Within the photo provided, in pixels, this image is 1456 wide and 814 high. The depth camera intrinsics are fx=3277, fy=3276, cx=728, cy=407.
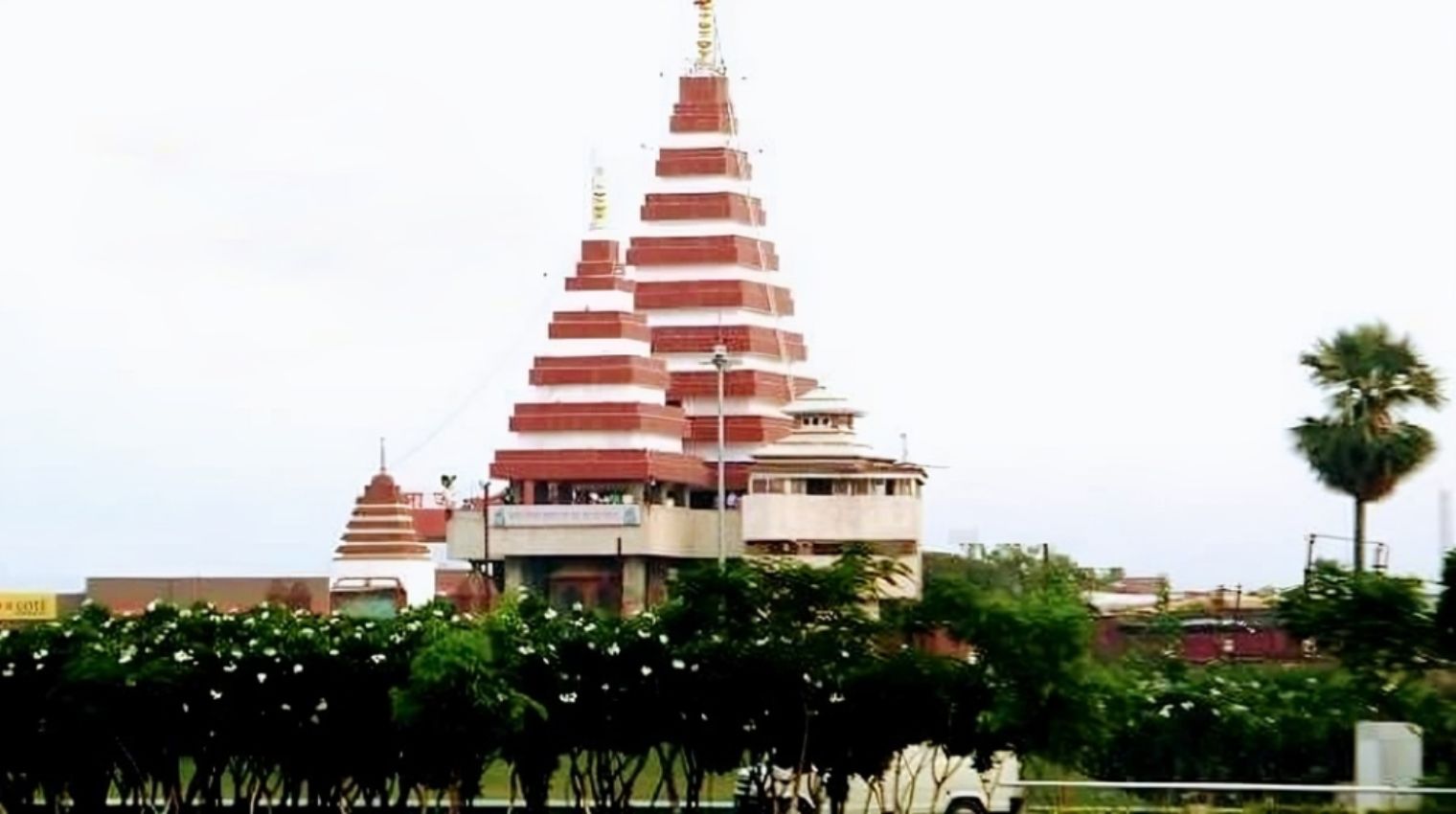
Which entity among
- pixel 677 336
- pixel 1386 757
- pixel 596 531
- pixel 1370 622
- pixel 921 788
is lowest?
pixel 921 788

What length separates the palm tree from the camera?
2470 inches

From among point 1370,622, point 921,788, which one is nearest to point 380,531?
point 921,788

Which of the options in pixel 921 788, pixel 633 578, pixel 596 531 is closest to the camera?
pixel 921 788

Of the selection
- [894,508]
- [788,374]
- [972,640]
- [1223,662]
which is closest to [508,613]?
[972,640]

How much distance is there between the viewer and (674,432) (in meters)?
109

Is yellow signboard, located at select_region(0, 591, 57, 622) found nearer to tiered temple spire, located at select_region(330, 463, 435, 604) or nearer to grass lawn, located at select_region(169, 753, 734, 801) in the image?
tiered temple spire, located at select_region(330, 463, 435, 604)

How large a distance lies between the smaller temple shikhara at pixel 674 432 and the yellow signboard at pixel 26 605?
15.6 meters

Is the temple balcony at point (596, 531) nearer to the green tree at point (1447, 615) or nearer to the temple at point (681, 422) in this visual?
the temple at point (681, 422)

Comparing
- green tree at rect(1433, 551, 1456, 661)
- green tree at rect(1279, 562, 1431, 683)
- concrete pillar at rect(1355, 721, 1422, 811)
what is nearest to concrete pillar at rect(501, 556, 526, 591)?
concrete pillar at rect(1355, 721, 1422, 811)

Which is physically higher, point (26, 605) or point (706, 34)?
point (706, 34)

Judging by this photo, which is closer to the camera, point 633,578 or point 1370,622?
point 1370,622

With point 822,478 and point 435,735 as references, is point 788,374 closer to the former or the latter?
point 822,478

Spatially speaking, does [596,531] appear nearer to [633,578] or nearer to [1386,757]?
[633,578]

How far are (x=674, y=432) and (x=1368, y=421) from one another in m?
48.4
